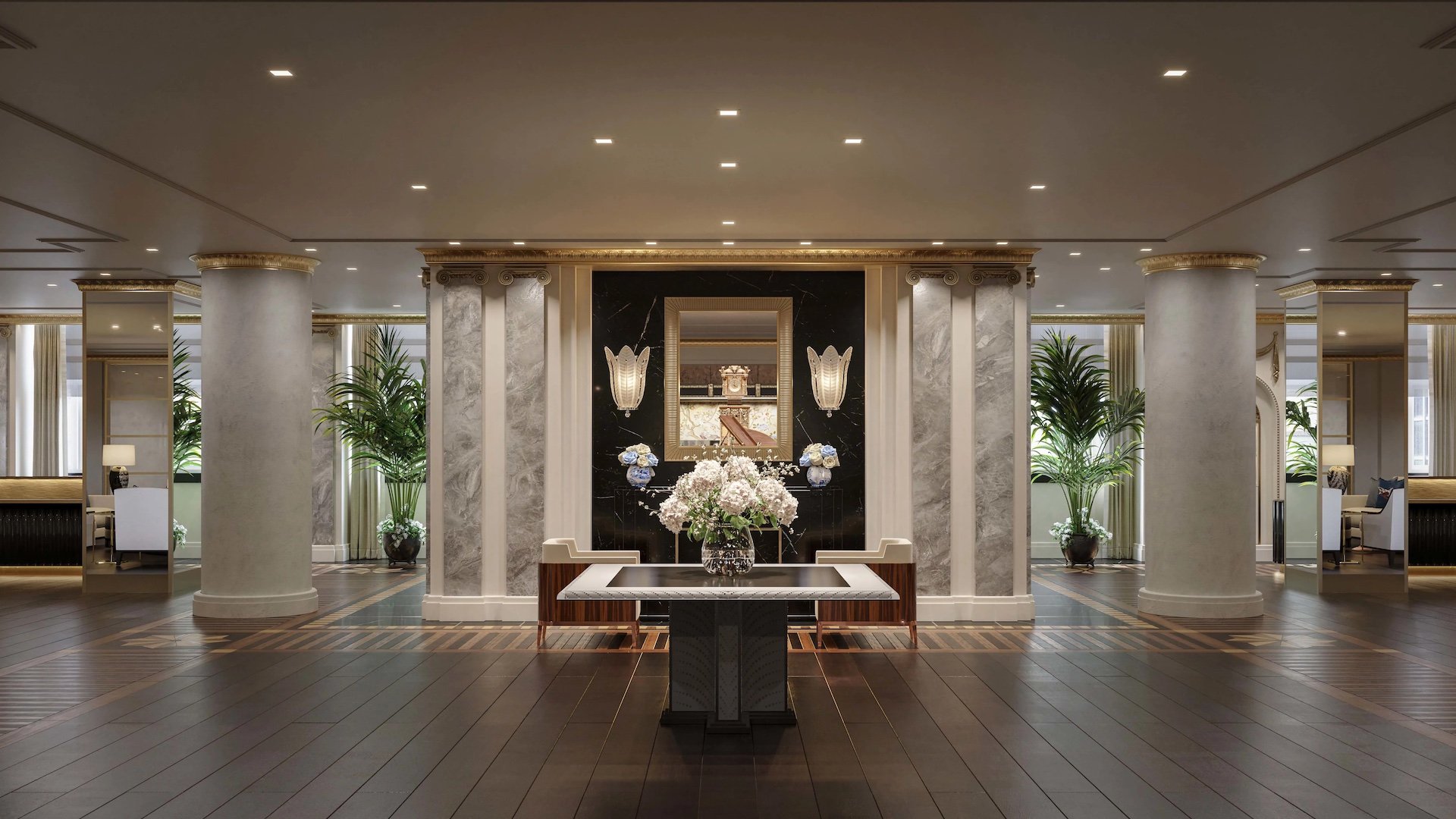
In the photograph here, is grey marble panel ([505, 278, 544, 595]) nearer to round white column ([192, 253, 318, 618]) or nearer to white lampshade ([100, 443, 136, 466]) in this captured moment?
round white column ([192, 253, 318, 618])

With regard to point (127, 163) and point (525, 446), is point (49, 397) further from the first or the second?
point (127, 163)

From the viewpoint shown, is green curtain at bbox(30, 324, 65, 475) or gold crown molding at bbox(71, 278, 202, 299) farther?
green curtain at bbox(30, 324, 65, 475)

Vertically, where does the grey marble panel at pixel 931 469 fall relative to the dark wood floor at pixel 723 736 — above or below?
above

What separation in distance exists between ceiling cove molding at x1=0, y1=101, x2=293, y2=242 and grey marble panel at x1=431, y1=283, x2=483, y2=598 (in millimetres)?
1658


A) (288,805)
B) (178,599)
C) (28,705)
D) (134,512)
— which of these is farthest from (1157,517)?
(134,512)

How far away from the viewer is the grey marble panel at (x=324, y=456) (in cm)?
1459

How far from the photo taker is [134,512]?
11.3m

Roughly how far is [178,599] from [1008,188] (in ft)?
28.9

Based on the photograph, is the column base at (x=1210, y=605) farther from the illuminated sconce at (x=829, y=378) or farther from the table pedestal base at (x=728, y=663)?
the table pedestal base at (x=728, y=663)

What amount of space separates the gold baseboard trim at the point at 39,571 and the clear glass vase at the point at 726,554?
1014 cm

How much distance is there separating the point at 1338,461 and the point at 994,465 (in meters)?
4.41

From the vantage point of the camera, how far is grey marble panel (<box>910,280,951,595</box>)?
968 cm

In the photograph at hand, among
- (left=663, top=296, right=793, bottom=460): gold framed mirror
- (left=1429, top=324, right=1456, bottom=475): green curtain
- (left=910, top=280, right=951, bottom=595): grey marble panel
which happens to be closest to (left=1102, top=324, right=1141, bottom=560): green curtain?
(left=1429, top=324, right=1456, bottom=475): green curtain

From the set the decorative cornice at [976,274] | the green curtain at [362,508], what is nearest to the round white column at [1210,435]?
the decorative cornice at [976,274]
